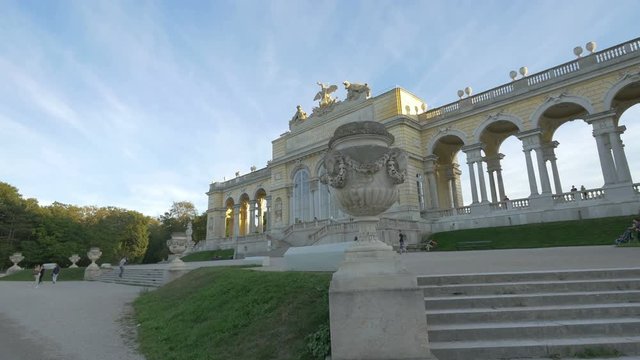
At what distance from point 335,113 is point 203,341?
33.8m

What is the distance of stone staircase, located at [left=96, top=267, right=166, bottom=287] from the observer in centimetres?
2104

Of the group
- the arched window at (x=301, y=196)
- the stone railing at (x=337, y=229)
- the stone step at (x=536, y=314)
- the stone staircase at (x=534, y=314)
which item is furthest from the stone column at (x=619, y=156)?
the arched window at (x=301, y=196)

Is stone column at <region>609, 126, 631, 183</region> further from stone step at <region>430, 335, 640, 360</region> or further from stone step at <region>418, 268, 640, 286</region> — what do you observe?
stone step at <region>430, 335, 640, 360</region>

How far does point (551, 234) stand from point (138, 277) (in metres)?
26.5

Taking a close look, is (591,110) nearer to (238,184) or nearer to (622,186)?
(622,186)

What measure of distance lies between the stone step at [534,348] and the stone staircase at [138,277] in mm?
18795

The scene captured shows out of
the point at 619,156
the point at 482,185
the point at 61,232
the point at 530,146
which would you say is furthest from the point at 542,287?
the point at 61,232

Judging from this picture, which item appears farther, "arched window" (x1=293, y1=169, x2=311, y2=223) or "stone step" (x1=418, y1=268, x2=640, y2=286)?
"arched window" (x1=293, y1=169, x2=311, y2=223)

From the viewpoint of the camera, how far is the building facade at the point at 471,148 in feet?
74.5

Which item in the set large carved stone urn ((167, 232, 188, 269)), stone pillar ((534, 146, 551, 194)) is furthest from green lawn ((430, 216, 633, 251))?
large carved stone urn ((167, 232, 188, 269))

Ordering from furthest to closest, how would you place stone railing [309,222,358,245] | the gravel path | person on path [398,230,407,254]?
1. stone railing [309,222,358,245]
2. person on path [398,230,407,254]
3. the gravel path

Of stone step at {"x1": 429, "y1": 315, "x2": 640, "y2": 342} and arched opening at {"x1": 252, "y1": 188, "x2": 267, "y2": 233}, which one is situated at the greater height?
arched opening at {"x1": 252, "y1": 188, "x2": 267, "y2": 233}

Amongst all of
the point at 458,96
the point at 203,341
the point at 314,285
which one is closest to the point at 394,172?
the point at 314,285

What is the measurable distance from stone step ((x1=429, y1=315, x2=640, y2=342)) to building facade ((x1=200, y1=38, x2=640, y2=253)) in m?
8.81
